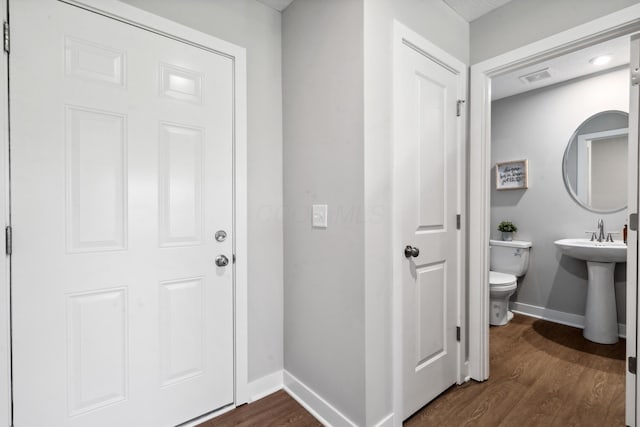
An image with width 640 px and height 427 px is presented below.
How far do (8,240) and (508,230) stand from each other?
383cm

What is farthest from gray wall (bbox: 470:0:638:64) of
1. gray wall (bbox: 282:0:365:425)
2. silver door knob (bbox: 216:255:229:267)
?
silver door knob (bbox: 216:255:229:267)

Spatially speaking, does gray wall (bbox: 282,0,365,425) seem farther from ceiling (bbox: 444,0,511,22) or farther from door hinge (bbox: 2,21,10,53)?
door hinge (bbox: 2,21,10,53)

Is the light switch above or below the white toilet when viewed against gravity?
above

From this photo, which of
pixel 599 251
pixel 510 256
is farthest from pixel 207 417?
pixel 510 256

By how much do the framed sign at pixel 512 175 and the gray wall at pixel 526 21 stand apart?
1.73 meters

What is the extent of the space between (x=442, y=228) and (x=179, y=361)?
1611 millimetres

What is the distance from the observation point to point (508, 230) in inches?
128

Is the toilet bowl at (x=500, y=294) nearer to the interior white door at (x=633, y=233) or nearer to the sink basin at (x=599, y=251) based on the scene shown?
the sink basin at (x=599, y=251)

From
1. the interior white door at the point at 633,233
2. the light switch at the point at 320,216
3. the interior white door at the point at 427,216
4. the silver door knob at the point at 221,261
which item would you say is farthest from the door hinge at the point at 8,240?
the interior white door at the point at 633,233

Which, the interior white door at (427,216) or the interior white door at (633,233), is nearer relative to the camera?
the interior white door at (633,233)

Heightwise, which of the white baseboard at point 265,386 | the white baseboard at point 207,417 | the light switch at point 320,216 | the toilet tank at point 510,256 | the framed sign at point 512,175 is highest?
the framed sign at point 512,175

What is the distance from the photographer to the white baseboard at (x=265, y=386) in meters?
1.78

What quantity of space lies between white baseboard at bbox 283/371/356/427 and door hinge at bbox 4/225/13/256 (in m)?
1.49

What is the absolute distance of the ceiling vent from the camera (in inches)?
106
